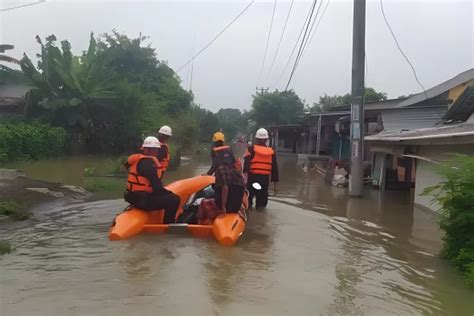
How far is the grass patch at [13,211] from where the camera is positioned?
8.55 m

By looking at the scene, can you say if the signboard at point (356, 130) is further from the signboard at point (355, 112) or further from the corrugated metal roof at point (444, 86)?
the corrugated metal roof at point (444, 86)

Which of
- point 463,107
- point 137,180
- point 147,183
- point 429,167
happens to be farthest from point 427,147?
point 137,180

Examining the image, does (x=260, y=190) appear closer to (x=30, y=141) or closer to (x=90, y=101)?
(x=30, y=141)

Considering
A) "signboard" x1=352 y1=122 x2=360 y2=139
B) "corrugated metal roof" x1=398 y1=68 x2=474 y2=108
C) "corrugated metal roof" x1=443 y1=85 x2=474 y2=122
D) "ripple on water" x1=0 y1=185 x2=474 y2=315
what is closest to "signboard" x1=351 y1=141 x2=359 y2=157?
"signboard" x1=352 y1=122 x2=360 y2=139

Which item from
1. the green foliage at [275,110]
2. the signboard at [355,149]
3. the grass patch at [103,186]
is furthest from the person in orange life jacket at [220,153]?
the green foliage at [275,110]

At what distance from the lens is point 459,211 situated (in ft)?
20.1

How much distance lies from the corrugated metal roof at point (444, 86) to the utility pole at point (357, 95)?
3.93m

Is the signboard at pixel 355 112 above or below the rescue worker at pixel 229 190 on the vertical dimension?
above

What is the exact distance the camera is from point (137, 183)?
7500 mm

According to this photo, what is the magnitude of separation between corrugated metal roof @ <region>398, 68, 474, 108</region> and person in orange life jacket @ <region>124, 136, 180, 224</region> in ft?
38.0

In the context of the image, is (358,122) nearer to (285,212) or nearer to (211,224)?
(285,212)

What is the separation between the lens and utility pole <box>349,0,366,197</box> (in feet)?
45.5

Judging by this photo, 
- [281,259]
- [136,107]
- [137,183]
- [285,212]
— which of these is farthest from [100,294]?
[136,107]

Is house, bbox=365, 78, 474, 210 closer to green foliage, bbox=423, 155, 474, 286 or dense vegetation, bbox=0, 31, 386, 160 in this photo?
green foliage, bbox=423, 155, 474, 286
